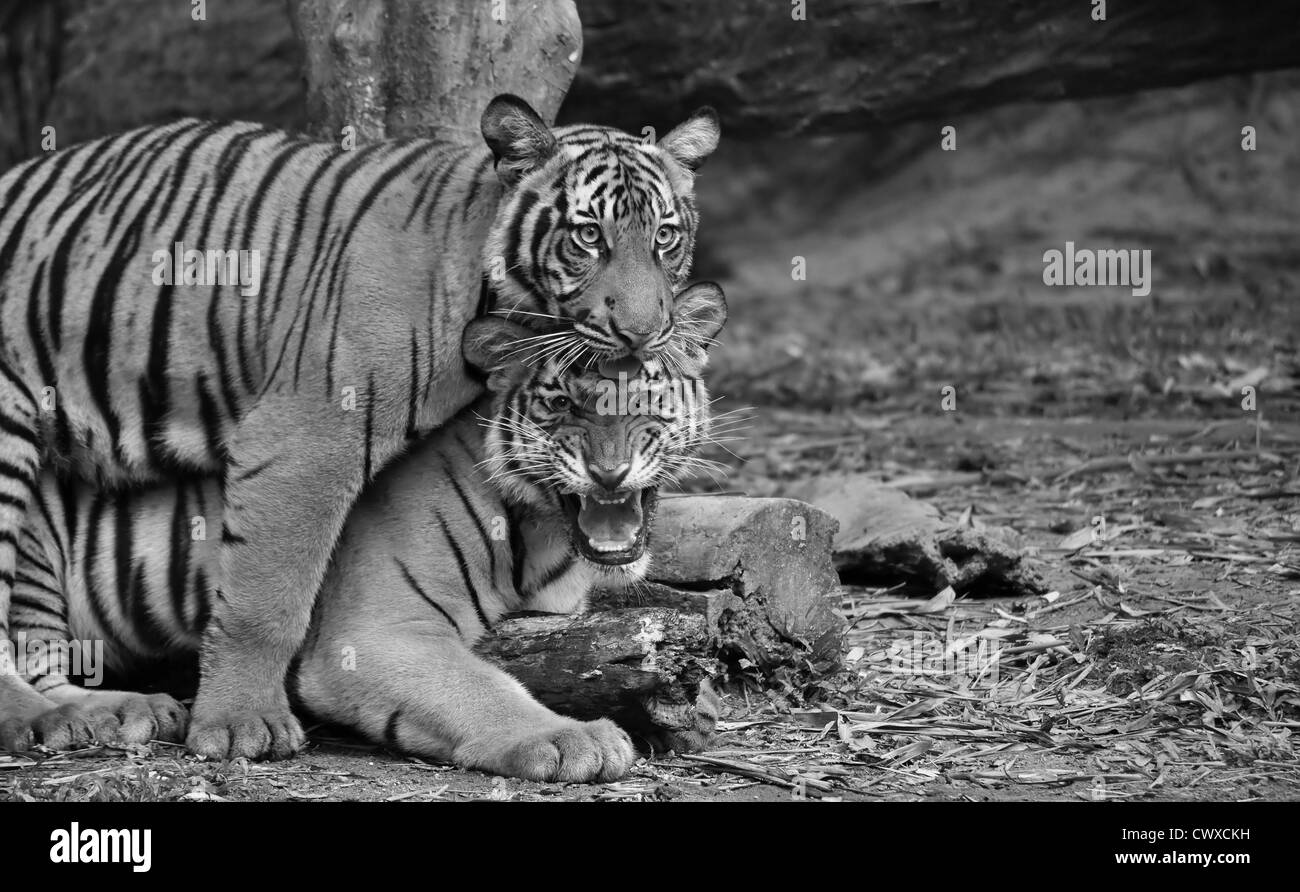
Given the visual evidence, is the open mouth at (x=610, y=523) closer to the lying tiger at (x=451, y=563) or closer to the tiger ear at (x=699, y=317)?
the lying tiger at (x=451, y=563)

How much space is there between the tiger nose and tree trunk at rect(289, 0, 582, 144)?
1.94 metres

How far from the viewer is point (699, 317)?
16.2ft

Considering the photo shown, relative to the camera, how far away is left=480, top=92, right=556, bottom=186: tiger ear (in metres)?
4.75

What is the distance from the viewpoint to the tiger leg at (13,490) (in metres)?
4.81

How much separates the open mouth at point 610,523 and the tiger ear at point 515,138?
0.98m

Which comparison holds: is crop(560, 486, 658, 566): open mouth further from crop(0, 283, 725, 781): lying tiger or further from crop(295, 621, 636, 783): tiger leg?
crop(295, 621, 636, 783): tiger leg

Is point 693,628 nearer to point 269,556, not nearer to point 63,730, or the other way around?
point 269,556

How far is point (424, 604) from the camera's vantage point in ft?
15.6

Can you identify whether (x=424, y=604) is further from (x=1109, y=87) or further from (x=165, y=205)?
(x=1109, y=87)

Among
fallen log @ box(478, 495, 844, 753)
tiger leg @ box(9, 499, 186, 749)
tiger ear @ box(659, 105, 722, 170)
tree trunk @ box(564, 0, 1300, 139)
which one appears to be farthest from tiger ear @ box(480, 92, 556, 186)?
tree trunk @ box(564, 0, 1300, 139)

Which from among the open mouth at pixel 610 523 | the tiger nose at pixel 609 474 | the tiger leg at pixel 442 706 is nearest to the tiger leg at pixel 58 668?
the tiger leg at pixel 442 706

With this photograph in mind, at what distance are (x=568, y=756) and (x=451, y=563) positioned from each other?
794 mm

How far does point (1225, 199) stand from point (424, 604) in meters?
10.2

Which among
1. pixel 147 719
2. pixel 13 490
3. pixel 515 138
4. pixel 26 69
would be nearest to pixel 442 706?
pixel 147 719
